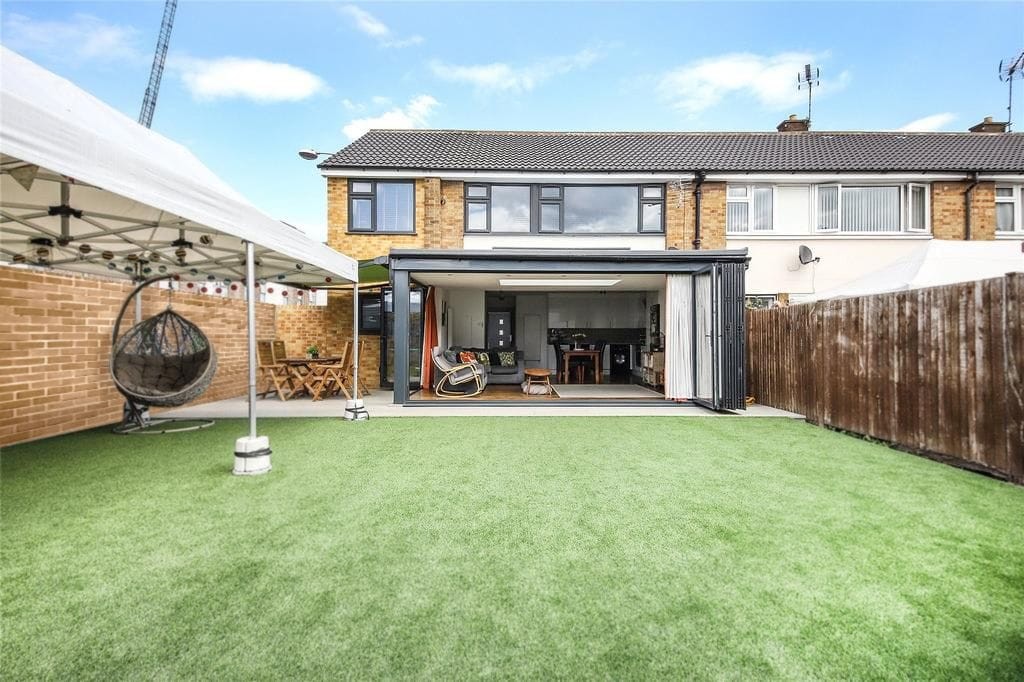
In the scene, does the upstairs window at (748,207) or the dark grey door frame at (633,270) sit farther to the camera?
the upstairs window at (748,207)

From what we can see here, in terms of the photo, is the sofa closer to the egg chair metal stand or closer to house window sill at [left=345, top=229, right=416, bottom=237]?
house window sill at [left=345, top=229, right=416, bottom=237]

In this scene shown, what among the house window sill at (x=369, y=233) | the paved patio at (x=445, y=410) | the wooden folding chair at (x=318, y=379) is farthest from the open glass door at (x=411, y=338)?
the paved patio at (x=445, y=410)

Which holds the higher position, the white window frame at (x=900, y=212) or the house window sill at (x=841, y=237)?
the white window frame at (x=900, y=212)

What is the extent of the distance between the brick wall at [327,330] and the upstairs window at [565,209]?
141 inches

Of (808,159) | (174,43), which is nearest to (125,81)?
(174,43)

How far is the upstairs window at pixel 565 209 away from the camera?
11.1 m

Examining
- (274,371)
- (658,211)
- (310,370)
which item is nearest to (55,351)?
(274,371)

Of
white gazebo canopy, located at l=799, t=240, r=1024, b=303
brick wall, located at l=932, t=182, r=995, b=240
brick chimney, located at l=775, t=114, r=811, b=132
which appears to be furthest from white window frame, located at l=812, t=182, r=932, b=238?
brick chimney, located at l=775, t=114, r=811, b=132

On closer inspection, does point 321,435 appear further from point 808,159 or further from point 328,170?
point 808,159

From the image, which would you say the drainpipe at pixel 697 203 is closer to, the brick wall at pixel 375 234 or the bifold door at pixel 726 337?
the bifold door at pixel 726 337

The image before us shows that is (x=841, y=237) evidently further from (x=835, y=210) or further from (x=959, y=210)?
(x=959, y=210)

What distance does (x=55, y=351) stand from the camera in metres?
5.34

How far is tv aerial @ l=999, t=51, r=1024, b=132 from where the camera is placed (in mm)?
14078

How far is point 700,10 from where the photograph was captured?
10180 mm
